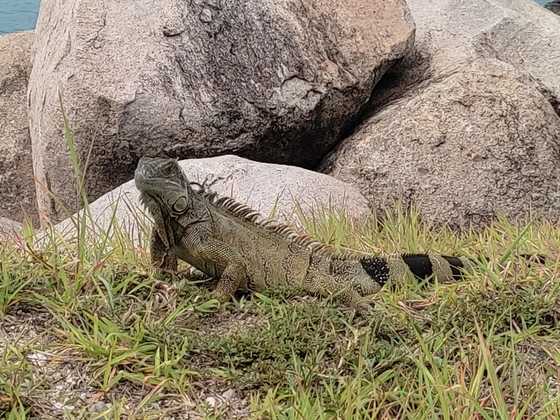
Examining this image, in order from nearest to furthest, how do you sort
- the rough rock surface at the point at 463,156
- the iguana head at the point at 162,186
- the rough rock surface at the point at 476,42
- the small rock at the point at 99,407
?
the small rock at the point at 99,407
the iguana head at the point at 162,186
the rough rock surface at the point at 463,156
the rough rock surface at the point at 476,42

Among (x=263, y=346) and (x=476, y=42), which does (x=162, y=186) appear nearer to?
(x=263, y=346)

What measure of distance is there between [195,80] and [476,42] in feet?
8.01

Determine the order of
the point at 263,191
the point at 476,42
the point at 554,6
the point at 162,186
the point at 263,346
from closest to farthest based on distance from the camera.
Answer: the point at 263,346 → the point at 162,186 → the point at 263,191 → the point at 476,42 → the point at 554,6

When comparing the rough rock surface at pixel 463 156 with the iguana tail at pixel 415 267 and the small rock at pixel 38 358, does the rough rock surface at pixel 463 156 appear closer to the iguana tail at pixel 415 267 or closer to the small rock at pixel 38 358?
the iguana tail at pixel 415 267

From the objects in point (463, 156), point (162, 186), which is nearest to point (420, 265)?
point (162, 186)

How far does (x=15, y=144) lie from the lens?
26.3 feet

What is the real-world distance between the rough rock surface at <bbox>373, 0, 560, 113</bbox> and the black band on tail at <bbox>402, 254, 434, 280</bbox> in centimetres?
346

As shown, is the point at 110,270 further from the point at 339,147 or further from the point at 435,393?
the point at 339,147

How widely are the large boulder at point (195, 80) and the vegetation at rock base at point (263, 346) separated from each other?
8.23 ft

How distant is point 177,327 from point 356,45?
3.87m

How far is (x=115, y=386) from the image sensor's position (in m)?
2.98

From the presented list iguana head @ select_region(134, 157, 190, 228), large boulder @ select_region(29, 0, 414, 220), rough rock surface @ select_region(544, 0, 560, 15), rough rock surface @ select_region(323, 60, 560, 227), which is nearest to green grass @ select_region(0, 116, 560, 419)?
iguana head @ select_region(134, 157, 190, 228)

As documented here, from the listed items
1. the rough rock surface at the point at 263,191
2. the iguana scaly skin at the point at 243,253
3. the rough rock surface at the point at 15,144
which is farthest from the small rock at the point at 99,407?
the rough rock surface at the point at 15,144

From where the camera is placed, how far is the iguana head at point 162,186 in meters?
3.65
